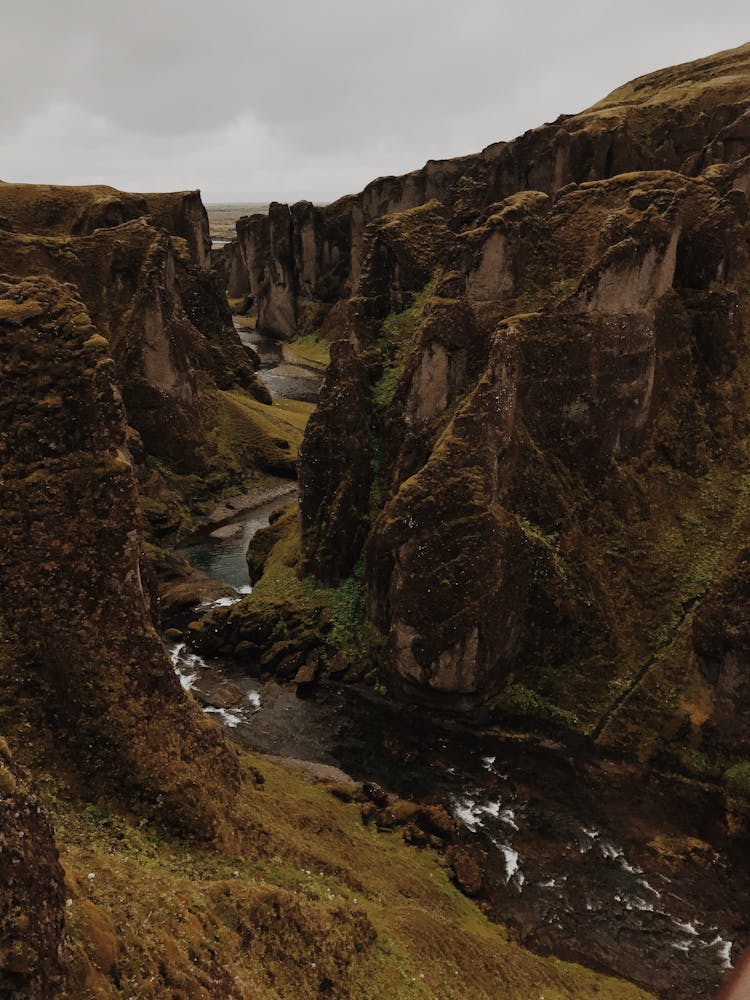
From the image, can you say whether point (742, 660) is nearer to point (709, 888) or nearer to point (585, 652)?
point (585, 652)

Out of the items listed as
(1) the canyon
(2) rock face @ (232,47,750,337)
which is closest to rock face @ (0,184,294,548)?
(1) the canyon

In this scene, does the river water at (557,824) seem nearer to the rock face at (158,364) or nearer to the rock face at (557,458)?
the rock face at (557,458)

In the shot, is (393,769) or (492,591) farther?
(492,591)

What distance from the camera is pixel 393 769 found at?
103 feet

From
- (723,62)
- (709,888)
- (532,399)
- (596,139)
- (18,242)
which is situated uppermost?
(723,62)

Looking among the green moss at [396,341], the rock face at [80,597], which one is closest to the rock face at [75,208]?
the green moss at [396,341]

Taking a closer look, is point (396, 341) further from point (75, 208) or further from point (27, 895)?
point (75, 208)

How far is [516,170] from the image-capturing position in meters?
76.8

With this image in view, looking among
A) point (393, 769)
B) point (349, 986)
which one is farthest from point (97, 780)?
point (393, 769)

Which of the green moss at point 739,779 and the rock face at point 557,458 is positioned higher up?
the rock face at point 557,458

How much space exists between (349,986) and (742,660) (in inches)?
889

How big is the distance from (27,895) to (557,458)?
3275 centimetres

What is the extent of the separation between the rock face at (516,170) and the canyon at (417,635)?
12.7 metres

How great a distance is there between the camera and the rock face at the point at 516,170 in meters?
66.6
